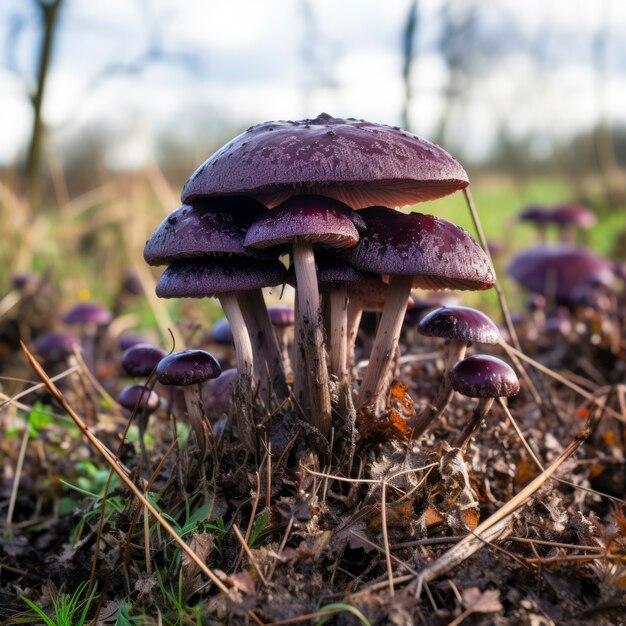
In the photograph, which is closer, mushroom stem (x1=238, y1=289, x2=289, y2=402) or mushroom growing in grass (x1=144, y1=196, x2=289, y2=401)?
mushroom growing in grass (x1=144, y1=196, x2=289, y2=401)

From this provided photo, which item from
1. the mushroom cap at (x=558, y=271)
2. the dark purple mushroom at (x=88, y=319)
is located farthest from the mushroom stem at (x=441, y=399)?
the mushroom cap at (x=558, y=271)

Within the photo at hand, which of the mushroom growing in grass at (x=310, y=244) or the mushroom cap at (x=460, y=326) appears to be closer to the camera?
the mushroom growing in grass at (x=310, y=244)

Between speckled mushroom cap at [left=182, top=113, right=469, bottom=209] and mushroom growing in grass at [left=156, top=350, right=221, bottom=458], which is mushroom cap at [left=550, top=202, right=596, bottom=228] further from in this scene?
mushroom growing in grass at [left=156, top=350, right=221, bottom=458]

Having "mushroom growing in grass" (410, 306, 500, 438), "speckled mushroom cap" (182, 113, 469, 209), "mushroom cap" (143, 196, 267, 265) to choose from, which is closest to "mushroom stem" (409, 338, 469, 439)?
"mushroom growing in grass" (410, 306, 500, 438)

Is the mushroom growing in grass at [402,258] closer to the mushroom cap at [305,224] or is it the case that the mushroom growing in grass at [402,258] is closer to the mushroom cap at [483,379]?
the mushroom cap at [305,224]

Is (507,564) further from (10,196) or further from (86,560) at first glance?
(10,196)

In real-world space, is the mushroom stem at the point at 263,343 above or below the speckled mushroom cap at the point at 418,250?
below

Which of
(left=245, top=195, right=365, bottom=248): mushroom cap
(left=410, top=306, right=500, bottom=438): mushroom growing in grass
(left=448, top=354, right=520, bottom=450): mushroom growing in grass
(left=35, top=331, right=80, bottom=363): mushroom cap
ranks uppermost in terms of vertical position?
(left=245, top=195, right=365, bottom=248): mushroom cap
